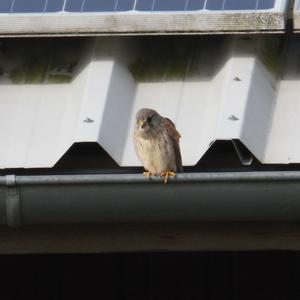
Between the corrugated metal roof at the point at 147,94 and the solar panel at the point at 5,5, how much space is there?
204 millimetres

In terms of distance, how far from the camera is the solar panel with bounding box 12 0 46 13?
286 inches

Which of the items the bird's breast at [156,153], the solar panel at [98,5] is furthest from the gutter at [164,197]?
the solar panel at [98,5]

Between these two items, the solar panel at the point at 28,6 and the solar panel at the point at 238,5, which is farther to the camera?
the solar panel at the point at 28,6

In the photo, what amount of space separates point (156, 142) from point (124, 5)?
33.3 inches

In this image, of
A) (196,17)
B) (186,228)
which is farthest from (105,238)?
(196,17)

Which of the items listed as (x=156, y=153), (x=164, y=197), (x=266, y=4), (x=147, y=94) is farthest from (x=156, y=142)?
(x=164, y=197)

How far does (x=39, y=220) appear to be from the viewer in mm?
5711

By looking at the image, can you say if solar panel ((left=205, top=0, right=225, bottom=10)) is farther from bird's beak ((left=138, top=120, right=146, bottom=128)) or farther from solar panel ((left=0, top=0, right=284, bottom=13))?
bird's beak ((left=138, top=120, right=146, bottom=128))

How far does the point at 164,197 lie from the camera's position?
559cm

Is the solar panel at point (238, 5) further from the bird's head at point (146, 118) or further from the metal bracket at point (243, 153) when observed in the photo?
the metal bracket at point (243, 153)

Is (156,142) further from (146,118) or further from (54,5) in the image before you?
(54,5)

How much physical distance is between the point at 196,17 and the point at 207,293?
161cm

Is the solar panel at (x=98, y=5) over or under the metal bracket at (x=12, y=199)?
over

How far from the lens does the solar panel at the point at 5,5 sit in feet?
23.9
